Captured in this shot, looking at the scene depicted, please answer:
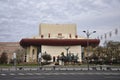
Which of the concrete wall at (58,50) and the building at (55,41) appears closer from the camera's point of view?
the building at (55,41)

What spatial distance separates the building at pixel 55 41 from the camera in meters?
108

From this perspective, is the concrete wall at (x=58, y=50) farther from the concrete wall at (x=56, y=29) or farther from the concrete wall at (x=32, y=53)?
the concrete wall at (x=32, y=53)

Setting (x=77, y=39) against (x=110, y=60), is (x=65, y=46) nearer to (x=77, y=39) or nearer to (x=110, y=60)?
(x=77, y=39)

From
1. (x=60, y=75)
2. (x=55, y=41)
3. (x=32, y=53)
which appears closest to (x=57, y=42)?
(x=55, y=41)

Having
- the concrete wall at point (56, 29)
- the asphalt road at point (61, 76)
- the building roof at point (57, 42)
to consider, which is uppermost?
the concrete wall at point (56, 29)

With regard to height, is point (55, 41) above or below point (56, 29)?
below

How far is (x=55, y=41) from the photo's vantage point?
108 metres

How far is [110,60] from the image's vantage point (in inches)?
3531

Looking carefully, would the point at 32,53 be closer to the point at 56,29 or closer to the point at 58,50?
the point at 58,50

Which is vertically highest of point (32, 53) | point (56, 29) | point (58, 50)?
point (56, 29)

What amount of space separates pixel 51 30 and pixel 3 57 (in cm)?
2267

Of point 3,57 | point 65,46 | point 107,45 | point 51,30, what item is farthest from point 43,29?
point 107,45

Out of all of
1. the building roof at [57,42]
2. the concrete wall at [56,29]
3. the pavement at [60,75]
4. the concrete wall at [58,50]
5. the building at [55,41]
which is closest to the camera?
the pavement at [60,75]

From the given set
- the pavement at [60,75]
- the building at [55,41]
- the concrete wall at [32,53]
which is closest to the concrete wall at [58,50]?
the building at [55,41]
